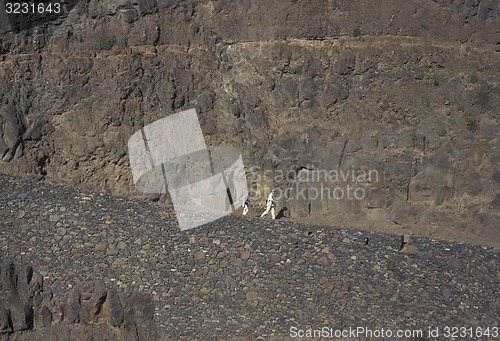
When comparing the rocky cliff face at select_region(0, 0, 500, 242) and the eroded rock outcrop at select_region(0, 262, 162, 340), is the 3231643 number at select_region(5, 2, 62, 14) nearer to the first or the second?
the rocky cliff face at select_region(0, 0, 500, 242)

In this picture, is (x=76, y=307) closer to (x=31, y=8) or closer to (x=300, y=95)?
(x=31, y=8)

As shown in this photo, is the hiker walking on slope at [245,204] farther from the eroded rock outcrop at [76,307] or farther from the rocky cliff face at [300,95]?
the eroded rock outcrop at [76,307]

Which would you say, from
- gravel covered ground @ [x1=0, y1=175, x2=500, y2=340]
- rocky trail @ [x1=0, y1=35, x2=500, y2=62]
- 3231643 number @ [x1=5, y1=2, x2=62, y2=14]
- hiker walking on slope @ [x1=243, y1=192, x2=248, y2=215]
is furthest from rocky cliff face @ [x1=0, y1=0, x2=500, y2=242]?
gravel covered ground @ [x1=0, y1=175, x2=500, y2=340]

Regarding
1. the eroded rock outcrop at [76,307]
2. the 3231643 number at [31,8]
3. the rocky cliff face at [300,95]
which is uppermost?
the 3231643 number at [31,8]

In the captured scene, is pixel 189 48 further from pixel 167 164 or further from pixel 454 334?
pixel 454 334

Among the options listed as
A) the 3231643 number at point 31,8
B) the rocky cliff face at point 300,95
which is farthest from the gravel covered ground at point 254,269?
the 3231643 number at point 31,8

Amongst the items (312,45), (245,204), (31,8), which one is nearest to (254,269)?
(245,204)
